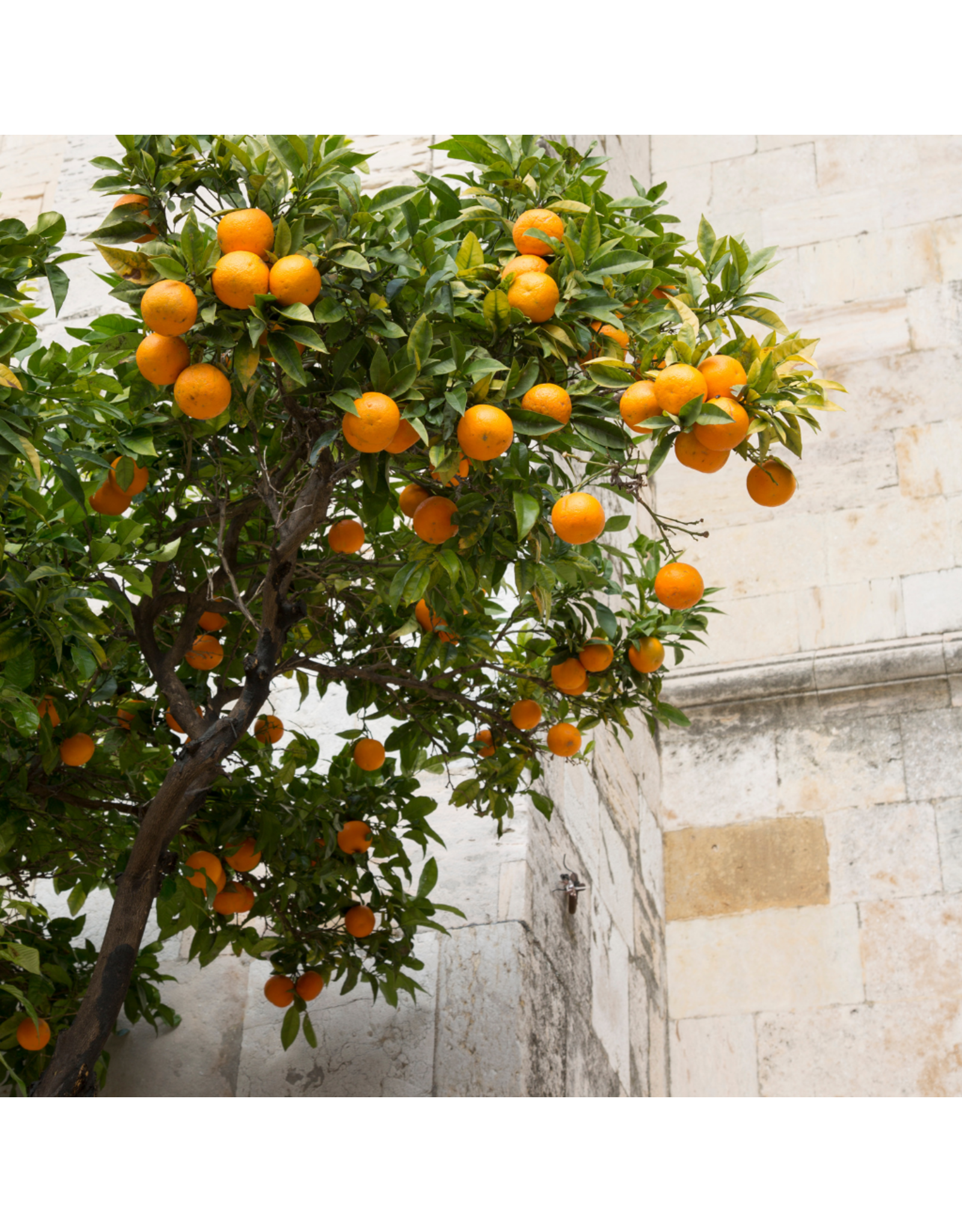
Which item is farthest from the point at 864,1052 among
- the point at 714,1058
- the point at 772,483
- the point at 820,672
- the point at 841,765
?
the point at 772,483

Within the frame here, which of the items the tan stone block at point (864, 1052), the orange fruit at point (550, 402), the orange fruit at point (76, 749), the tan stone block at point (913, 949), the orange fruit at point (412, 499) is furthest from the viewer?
the tan stone block at point (913, 949)

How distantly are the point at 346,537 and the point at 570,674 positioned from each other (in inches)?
20.1

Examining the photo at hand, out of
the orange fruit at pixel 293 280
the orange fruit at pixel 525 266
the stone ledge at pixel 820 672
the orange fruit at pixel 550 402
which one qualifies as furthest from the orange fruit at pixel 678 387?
the stone ledge at pixel 820 672

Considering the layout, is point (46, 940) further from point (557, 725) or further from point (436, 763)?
point (557, 725)

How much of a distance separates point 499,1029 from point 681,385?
2.06 meters

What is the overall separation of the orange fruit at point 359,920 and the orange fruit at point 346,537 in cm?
86

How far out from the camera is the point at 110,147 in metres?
5.02

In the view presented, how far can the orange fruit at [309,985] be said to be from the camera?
2.87 m

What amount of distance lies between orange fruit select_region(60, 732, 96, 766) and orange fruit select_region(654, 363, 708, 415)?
1216mm

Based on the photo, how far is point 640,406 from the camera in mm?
1701

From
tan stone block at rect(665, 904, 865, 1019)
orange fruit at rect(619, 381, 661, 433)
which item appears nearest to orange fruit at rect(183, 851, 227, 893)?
orange fruit at rect(619, 381, 661, 433)

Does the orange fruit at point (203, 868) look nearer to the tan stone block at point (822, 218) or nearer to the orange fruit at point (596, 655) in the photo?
the orange fruit at point (596, 655)

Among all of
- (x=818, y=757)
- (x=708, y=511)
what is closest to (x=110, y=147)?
(x=708, y=511)

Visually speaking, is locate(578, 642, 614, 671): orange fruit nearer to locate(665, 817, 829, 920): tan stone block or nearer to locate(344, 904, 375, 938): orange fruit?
locate(344, 904, 375, 938): orange fruit
